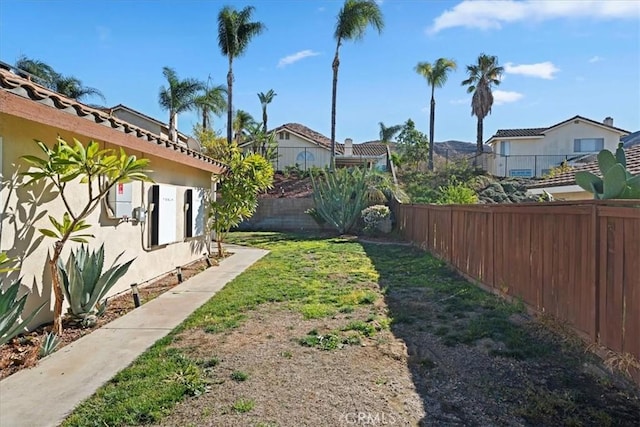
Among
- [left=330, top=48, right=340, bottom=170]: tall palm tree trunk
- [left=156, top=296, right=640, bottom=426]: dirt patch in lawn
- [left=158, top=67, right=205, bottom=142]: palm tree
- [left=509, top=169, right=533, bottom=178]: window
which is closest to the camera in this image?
[left=156, top=296, right=640, bottom=426]: dirt patch in lawn

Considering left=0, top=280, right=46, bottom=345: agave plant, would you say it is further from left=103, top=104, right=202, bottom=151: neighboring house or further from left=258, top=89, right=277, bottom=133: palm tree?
left=258, top=89, right=277, bottom=133: palm tree

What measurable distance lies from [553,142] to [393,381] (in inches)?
1468

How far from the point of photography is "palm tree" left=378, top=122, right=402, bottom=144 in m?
43.2

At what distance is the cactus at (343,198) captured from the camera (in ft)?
67.5

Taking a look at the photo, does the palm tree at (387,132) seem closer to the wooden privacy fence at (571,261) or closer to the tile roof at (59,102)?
the wooden privacy fence at (571,261)

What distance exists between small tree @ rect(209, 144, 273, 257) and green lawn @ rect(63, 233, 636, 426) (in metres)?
1.75

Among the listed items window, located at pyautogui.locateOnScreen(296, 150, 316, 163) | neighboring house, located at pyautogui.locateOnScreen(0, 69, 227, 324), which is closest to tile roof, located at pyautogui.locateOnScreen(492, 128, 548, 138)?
window, located at pyautogui.locateOnScreen(296, 150, 316, 163)

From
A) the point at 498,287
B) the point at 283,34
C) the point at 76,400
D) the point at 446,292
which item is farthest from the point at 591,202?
the point at 283,34

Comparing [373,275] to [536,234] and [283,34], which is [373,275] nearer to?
[536,234]

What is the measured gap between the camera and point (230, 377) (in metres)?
4.20

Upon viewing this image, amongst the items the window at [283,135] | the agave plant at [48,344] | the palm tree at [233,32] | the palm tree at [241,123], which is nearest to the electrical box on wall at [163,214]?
the agave plant at [48,344]

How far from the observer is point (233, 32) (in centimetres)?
2872

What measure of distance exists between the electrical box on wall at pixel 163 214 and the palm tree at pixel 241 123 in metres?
23.6

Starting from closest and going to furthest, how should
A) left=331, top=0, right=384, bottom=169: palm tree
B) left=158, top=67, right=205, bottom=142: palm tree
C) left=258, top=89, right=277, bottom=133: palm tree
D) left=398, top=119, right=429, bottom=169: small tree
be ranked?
left=158, top=67, right=205, bottom=142: palm tree → left=331, top=0, right=384, bottom=169: palm tree → left=258, top=89, right=277, bottom=133: palm tree → left=398, top=119, right=429, bottom=169: small tree
